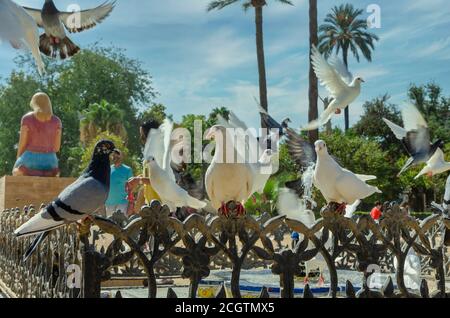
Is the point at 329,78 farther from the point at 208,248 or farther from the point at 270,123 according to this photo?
the point at 208,248

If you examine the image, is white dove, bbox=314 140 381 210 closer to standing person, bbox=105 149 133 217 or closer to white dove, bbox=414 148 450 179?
standing person, bbox=105 149 133 217

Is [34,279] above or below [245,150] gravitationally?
below

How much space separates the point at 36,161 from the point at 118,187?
2.25 meters

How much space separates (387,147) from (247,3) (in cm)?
1577

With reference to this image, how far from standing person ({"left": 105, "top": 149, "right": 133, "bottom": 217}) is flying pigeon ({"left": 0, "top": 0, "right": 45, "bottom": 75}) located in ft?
5.40

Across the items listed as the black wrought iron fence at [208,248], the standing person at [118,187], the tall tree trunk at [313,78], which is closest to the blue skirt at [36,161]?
the standing person at [118,187]

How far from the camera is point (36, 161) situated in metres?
9.18

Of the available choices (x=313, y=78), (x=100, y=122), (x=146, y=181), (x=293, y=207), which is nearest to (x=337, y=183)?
(x=293, y=207)

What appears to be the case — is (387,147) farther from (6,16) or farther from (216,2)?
(6,16)

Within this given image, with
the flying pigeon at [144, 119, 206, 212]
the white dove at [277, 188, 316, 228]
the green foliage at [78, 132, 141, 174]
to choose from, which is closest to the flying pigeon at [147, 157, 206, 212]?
the flying pigeon at [144, 119, 206, 212]

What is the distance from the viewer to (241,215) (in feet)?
10.5

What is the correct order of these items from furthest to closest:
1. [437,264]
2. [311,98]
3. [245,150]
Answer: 1. [311,98]
2. [245,150]
3. [437,264]

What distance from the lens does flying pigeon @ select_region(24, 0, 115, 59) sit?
8.59 meters
